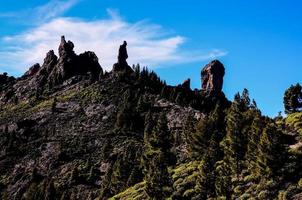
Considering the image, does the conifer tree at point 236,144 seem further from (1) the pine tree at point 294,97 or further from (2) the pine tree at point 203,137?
(1) the pine tree at point 294,97

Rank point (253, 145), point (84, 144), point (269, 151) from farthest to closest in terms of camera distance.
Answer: point (84, 144)
point (253, 145)
point (269, 151)

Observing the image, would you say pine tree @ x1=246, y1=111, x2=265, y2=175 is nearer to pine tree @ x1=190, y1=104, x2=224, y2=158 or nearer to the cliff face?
pine tree @ x1=190, y1=104, x2=224, y2=158

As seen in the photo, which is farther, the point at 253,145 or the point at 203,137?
the point at 203,137

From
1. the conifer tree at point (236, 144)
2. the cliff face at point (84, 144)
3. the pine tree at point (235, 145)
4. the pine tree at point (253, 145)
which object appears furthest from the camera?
the cliff face at point (84, 144)

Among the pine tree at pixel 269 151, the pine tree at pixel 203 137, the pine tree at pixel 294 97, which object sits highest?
the pine tree at pixel 294 97

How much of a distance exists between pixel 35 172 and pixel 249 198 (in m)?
92.9

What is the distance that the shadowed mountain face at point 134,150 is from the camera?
80.6m

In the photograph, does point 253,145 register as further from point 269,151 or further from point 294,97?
point 294,97

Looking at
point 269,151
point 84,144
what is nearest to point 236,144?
point 269,151

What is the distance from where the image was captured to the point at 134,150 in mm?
144625

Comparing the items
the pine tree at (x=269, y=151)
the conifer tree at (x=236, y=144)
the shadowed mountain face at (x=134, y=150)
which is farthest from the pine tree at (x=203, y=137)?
the pine tree at (x=269, y=151)

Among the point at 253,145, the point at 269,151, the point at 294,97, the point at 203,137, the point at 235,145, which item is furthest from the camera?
the point at 294,97

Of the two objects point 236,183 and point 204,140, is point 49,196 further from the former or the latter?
point 236,183

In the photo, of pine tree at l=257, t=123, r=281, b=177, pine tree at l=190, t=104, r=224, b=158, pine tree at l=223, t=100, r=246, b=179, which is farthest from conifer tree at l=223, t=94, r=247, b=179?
pine tree at l=190, t=104, r=224, b=158
